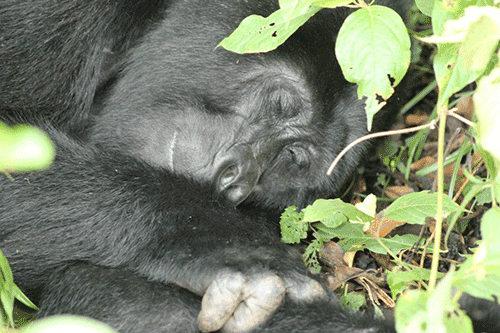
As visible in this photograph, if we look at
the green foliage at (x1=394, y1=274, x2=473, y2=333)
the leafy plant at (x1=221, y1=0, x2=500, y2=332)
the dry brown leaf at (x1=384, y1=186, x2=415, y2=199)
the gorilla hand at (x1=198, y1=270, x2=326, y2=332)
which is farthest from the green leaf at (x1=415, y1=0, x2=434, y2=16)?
the dry brown leaf at (x1=384, y1=186, x2=415, y2=199)

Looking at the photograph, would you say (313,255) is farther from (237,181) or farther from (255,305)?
(255,305)

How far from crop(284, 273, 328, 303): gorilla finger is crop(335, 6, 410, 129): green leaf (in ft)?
2.29

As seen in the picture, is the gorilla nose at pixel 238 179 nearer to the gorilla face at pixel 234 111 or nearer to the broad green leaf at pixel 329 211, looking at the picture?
the gorilla face at pixel 234 111

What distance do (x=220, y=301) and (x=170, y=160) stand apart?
32.5 inches

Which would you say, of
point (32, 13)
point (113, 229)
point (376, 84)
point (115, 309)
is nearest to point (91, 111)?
Result: point (32, 13)

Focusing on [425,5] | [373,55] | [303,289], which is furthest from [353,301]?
[425,5]

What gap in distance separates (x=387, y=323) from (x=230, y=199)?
945 mm

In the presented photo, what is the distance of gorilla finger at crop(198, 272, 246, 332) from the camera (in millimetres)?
2299

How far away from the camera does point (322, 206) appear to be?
104 inches

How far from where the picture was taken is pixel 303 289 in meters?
2.48

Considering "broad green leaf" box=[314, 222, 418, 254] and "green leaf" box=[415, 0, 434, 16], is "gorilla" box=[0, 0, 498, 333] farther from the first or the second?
"green leaf" box=[415, 0, 434, 16]

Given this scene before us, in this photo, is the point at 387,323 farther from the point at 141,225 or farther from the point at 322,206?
the point at 141,225

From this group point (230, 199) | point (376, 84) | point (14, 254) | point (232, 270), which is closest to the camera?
point (376, 84)

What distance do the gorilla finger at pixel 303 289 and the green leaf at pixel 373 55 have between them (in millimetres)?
698
